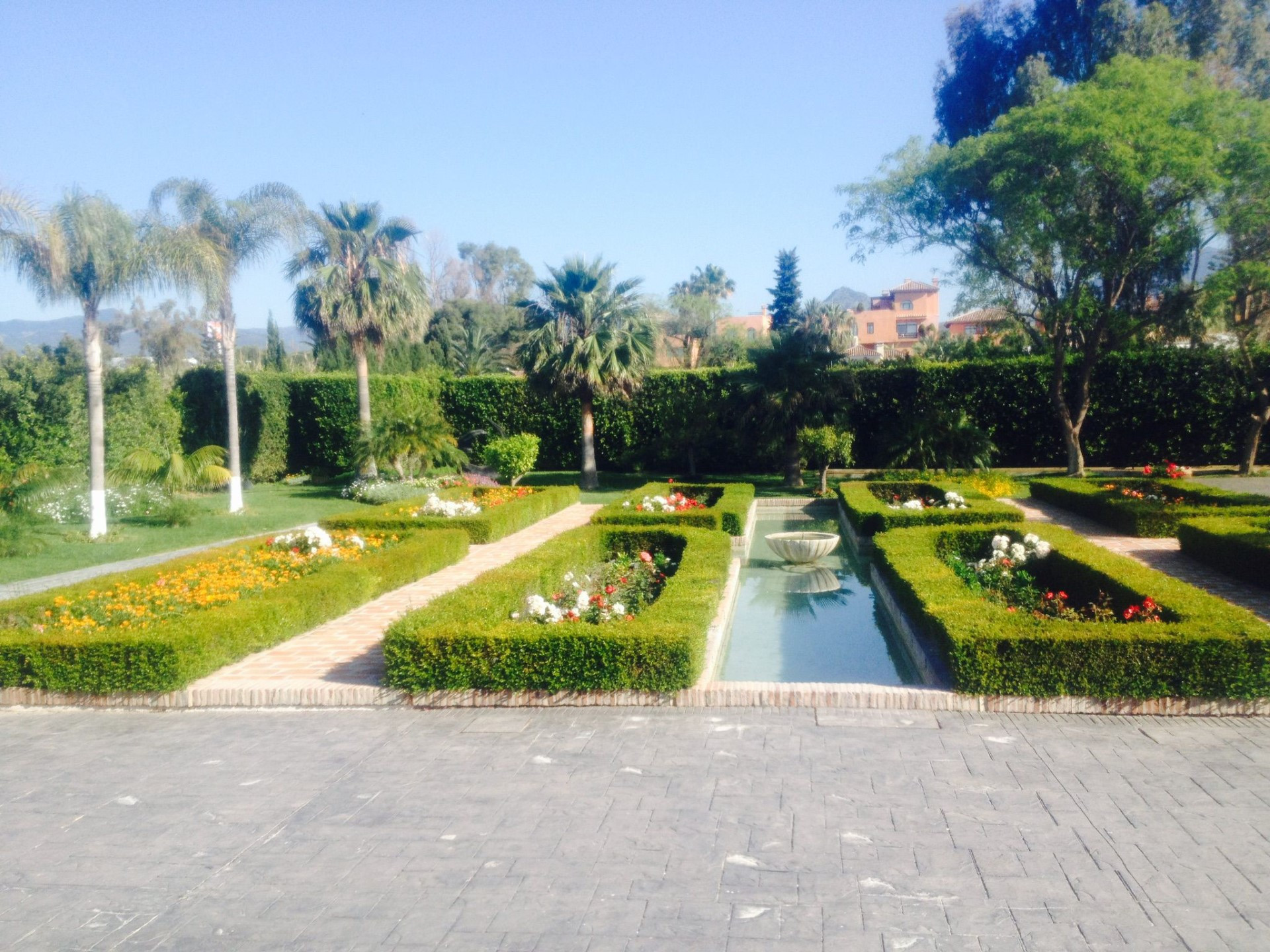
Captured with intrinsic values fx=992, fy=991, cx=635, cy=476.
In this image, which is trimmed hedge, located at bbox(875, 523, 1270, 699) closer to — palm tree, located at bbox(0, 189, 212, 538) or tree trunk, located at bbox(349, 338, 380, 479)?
palm tree, located at bbox(0, 189, 212, 538)

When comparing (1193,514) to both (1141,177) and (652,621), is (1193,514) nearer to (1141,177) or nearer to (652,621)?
(1141,177)

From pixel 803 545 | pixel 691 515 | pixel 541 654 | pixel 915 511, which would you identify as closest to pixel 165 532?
pixel 691 515

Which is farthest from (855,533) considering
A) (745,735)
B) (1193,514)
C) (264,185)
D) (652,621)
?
(264,185)

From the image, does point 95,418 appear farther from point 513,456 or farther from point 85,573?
point 513,456

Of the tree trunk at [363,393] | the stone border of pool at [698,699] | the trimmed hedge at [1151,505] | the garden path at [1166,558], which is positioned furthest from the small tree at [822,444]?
the stone border of pool at [698,699]

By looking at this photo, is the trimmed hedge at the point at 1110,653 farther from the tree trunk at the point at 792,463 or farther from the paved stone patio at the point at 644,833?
the tree trunk at the point at 792,463

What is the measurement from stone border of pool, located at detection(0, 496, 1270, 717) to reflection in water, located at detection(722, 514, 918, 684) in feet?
2.80

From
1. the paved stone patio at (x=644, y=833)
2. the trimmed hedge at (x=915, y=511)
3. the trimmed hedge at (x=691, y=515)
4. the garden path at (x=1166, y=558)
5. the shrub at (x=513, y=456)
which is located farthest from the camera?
the shrub at (x=513, y=456)

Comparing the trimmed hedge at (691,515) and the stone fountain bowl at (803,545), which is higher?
the trimmed hedge at (691,515)

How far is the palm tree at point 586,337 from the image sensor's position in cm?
2220

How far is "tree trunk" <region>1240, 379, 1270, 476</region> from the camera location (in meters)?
21.3

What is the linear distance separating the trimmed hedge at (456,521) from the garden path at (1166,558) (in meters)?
8.23

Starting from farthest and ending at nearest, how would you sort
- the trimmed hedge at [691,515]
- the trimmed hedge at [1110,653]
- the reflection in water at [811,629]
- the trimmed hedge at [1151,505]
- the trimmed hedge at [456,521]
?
the trimmed hedge at [456,521], the trimmed hedge at [691,515], the trimmed hedge at [1151,505], the reflection in water at [811,629], the trimmed hedge at [1110,653]

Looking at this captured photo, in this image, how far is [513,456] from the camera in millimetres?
21922
